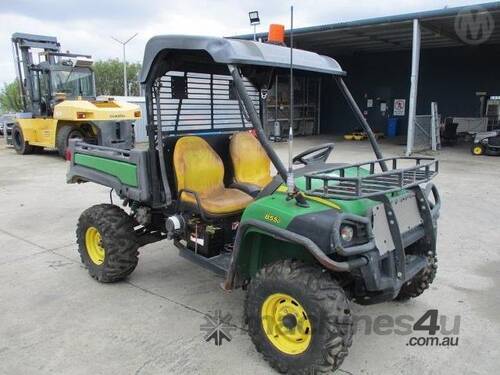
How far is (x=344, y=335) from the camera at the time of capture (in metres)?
2.42

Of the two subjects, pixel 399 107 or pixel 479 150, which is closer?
pixel 479 150

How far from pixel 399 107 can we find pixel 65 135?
14198 mm

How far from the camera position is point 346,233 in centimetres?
245

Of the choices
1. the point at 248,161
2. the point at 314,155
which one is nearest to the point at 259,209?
the point at 314,155

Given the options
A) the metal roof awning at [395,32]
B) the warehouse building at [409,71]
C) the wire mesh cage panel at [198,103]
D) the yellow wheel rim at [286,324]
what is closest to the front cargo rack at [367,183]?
the yellow wheel rim at [286,324]

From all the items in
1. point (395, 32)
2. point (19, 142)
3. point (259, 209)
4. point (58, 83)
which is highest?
point (395, 32)

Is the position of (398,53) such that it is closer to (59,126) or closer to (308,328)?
(59,126)

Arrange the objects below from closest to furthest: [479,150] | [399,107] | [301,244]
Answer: [301,244]
[479,150]
[399,107]

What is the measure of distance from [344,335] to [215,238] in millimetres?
1291

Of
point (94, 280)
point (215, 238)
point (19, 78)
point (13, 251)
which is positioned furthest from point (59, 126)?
point (215, 238)

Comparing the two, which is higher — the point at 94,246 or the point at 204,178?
the point at 204,178

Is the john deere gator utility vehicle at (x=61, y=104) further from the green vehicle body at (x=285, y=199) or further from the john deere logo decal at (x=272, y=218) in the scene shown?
the john deere logo decal at (x=272, y=218)

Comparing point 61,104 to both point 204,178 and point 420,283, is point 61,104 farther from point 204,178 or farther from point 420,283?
point 420,283

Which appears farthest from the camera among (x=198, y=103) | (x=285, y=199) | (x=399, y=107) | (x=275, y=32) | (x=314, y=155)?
(x=399, y=107)
